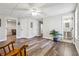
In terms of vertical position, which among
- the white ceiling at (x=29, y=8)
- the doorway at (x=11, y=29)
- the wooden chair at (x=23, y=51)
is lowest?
the wooden chair at (x=23, y=51)

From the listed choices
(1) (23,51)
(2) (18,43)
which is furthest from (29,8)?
(1) (23,51)

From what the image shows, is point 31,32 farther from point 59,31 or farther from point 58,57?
point 58,57

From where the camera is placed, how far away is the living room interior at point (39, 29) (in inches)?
75.0

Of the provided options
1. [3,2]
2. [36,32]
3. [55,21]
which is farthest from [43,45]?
[3,2]

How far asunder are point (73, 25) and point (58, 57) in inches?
25.5

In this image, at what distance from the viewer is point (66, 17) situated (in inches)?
77.3

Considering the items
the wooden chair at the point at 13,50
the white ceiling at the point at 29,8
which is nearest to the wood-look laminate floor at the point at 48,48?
the wooden chair at the point at 13,50

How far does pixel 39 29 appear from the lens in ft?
6.77

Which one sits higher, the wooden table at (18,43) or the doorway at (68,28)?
the doorway at (68,28)

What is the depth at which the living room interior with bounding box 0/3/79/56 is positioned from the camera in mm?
1904

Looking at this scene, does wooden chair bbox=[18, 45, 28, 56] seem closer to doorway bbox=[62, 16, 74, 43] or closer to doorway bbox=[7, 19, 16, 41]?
doorway bbox=[7, 19, 16, 41]

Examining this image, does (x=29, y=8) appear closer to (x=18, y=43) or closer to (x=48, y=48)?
(x=18, y=43)

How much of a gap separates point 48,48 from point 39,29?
16.0 inches

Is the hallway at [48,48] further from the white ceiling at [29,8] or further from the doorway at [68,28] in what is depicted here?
the white ceiling at [29,8]
